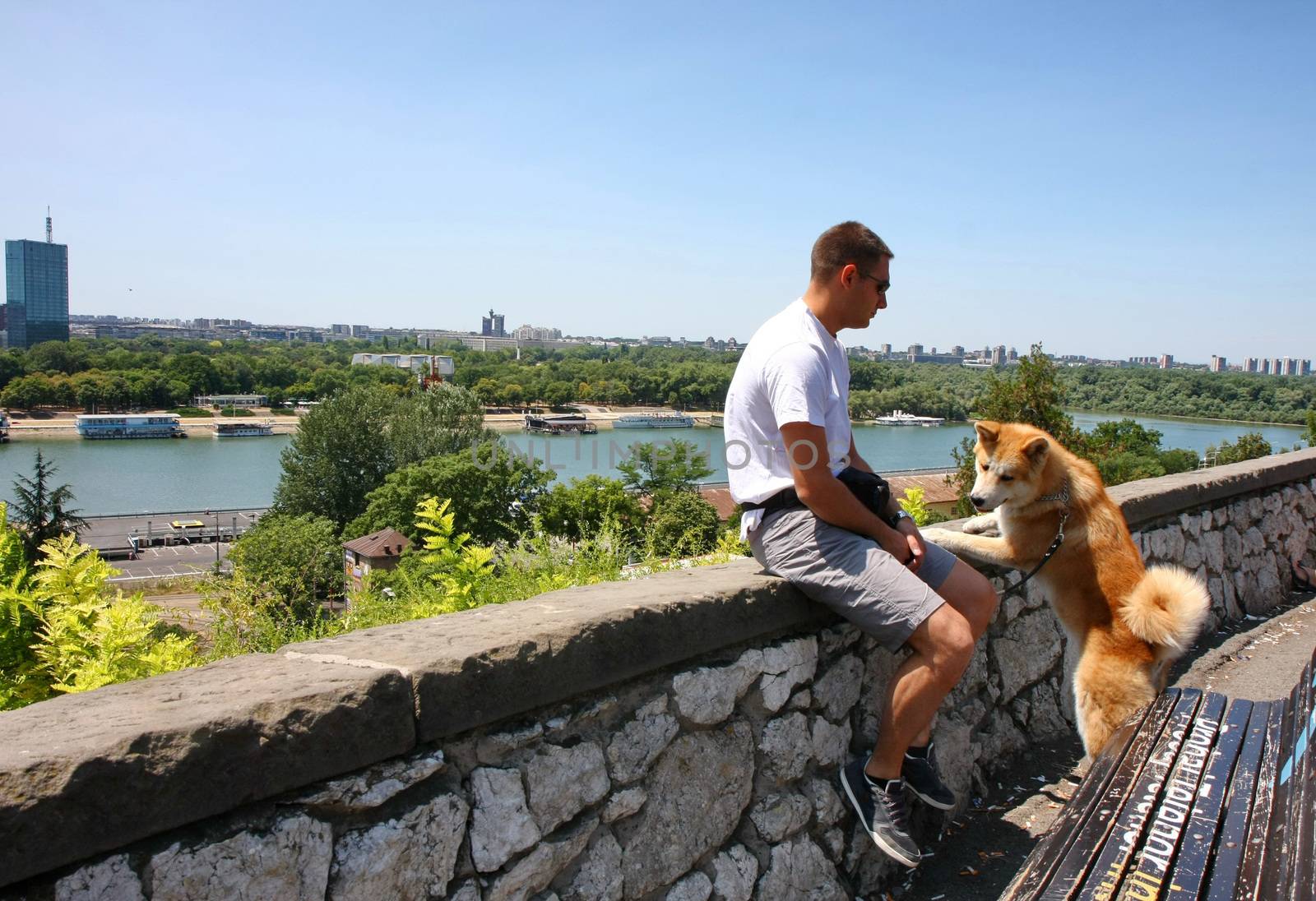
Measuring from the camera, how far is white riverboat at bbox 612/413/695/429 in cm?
6220

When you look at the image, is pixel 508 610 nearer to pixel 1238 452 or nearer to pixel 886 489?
pixel 886 489

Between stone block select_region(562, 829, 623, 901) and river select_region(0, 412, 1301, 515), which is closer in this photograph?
stone block select_region(562, 829, 623, 901)

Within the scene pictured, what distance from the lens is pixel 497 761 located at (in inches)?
67.4

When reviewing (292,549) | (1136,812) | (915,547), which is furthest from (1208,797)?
(292,549)

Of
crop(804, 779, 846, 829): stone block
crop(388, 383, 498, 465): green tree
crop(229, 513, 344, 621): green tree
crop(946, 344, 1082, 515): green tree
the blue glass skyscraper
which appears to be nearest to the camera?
crop(804, 779, 846, 829): stone block

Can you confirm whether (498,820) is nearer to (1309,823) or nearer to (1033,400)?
(1309,823)

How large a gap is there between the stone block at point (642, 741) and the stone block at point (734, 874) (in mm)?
344

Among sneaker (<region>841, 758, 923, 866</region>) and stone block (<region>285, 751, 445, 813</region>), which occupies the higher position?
stone block (<region>285, 751, 445, 813</region>)

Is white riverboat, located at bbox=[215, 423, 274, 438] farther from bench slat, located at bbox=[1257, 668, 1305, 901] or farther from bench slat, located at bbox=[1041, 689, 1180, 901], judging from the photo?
bench slat, located at bbox=[1257, 668, 1305, 901]

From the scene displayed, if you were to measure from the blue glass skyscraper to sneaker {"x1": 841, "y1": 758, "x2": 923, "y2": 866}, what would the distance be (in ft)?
503

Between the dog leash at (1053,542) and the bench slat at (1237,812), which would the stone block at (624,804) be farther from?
the dog leash at (1053,542)

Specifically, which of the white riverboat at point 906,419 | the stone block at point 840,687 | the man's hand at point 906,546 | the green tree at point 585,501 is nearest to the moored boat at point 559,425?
the white riverboat at point 906,419

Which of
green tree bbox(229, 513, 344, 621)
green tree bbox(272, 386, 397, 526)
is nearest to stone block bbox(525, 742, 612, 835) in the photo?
green tree bbox(229, 513, 344, 621)

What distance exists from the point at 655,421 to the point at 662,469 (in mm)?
29568
